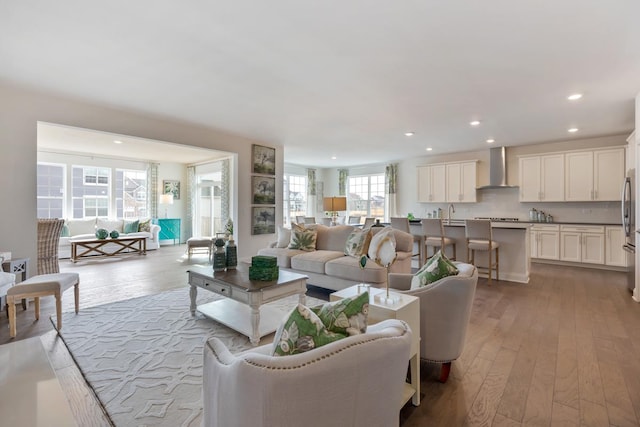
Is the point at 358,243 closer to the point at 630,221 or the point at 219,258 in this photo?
the point at 219,258

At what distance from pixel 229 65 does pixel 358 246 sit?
2.71m

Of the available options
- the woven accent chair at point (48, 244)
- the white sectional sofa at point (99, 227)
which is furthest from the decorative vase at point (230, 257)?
the white sectional sofa at point (99, 227)

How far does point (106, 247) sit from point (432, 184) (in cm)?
842

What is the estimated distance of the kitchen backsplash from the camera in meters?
5.98

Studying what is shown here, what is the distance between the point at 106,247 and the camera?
730cm

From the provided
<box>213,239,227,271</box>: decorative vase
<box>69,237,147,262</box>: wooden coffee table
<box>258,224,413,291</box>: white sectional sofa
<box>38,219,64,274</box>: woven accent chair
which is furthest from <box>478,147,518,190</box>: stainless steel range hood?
<box>69,237,147,262</box>: wooden coffee table

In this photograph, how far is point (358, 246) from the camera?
418 centimetres

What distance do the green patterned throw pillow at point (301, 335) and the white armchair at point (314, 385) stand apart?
0.50 feet

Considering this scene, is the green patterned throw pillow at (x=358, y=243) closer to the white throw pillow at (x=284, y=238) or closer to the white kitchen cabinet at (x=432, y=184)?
the white throw pillow at (x=284, y=238)

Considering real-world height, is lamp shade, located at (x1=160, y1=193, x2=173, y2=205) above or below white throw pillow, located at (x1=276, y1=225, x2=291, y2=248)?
above

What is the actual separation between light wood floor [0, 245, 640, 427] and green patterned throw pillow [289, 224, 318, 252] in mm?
1996

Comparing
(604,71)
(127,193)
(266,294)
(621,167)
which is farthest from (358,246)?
(127,193)

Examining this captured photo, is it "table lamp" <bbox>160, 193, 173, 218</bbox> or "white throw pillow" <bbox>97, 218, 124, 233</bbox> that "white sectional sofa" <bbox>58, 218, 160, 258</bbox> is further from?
"table lamp" <bbox>160, 193, 173, 218</bbox>

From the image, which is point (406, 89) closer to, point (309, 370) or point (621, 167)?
point (309, 370)
